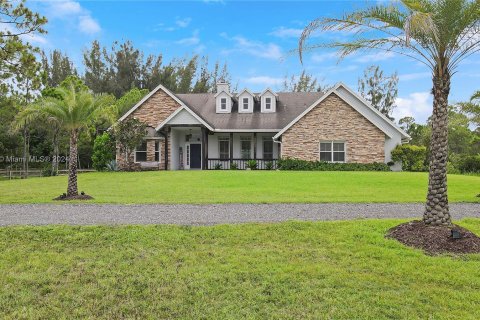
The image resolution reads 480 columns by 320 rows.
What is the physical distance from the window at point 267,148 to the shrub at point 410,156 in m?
9.33

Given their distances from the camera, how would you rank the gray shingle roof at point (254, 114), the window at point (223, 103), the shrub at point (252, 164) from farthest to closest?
1. the window at point (223, 103)
2. the gray shingle roof at point (254, 114)
3. the shrub at point (252, 164)

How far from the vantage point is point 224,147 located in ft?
103

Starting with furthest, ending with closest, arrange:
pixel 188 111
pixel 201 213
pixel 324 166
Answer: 1. pixel 188 111
2. pixel 324 166
3. pixel 201 213

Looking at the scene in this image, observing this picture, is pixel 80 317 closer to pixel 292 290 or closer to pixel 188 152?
pixel 292 290

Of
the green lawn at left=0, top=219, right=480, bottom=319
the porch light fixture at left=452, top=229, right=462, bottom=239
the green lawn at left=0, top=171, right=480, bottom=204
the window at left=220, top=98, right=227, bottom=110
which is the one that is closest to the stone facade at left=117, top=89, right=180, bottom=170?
the window at left=220, top=98, right=227, bottom=110

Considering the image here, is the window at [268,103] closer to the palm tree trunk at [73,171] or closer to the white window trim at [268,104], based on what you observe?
the white window trim at [268,104]

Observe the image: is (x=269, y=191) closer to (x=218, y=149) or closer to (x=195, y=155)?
(x=218, y=149)

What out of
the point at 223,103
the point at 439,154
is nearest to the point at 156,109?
the point at 223,103

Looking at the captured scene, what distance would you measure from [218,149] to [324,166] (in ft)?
29.8

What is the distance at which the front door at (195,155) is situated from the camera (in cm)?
3122

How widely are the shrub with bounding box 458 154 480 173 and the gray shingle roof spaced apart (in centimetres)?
1322

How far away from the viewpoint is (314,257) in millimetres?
6484

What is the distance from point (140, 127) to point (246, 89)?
9477 millimetres

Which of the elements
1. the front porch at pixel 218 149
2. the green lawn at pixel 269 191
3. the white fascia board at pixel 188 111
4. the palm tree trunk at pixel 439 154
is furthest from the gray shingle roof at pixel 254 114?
the palm tree trunk at pixel 439 154
